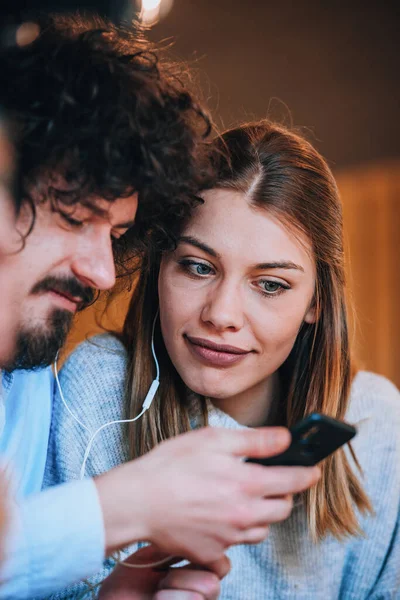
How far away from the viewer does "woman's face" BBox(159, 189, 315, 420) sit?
4.30 ft

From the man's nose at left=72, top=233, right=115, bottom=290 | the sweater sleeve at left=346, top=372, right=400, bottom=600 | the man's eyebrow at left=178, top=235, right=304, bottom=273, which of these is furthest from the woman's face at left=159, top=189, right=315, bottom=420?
the sweater sleeve at left=346, top=372, right=400, bottom=600

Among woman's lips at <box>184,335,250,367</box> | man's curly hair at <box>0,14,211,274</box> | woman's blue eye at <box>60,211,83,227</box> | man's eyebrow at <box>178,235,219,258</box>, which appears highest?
man's curly hair at <box>0,14,211,274</box>

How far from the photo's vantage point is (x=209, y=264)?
1.35 m

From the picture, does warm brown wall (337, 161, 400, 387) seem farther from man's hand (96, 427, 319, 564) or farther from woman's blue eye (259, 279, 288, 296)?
man's hand (96, 427, 319, 564)

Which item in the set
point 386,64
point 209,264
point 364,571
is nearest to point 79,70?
point 209,264

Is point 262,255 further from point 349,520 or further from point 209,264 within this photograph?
point 349,520

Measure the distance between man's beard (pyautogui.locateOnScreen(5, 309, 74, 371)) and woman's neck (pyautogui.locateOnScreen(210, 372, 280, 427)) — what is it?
0.49 meters

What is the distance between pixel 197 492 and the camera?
2.92ft

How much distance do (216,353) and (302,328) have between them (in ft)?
1.03

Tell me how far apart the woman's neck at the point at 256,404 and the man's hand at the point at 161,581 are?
19.8 inches

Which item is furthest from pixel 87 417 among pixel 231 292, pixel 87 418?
pixel 231 292

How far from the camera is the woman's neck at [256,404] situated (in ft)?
5.21

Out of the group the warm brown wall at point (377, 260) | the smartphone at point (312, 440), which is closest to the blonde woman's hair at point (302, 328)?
the smartphone at point (312, 440)

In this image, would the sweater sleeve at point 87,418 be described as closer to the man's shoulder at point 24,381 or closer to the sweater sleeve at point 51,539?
the man's shoulder at point 24,381
